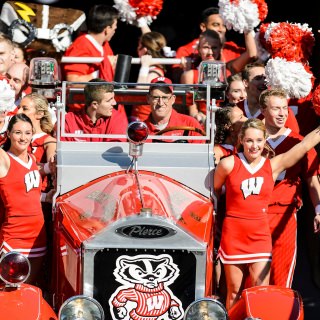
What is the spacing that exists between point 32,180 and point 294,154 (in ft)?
6.11

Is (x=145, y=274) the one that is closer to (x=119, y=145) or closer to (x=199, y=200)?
(x=199, y=200)

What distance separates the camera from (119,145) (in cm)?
760

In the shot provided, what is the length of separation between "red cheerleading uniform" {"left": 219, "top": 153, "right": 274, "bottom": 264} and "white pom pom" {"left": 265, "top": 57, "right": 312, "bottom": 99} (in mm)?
1243

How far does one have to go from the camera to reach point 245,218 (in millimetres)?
7316

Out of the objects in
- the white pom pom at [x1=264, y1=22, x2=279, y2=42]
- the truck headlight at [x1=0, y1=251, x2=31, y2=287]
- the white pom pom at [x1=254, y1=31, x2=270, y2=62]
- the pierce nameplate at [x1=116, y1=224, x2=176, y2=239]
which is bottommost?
the truck headlight at [x1=0, y1=251, x2=31, y2=287]

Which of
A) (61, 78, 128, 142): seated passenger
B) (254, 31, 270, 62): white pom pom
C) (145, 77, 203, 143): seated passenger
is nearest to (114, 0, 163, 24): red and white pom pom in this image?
(254, 31, 270, 62): white pom pom

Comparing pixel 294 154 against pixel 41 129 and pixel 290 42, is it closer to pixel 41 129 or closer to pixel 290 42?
pixel 290 42

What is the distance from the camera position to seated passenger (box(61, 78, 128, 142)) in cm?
791

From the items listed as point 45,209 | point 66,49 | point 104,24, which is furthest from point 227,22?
point 45,209

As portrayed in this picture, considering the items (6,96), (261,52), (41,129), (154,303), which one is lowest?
(154,303)

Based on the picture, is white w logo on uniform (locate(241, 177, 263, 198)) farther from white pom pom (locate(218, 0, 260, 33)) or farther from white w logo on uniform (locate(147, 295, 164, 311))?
white pom pom (locate(218, 0, 260, 33))

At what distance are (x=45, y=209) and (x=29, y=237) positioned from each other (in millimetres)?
486

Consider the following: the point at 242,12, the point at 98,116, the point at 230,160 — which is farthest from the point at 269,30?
the point at 230,160

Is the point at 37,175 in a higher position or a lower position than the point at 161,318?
higher
